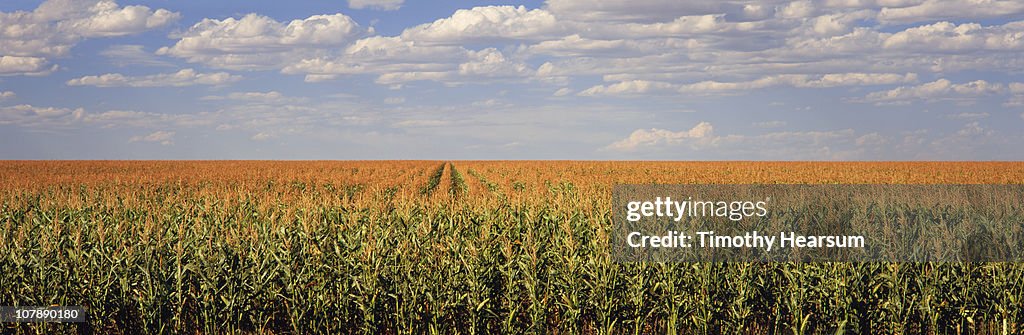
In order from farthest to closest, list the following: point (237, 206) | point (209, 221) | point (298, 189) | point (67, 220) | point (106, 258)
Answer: point (298, 189) → point (237, 206) → point (67, 220) → point (209, 221) → point (106, 258)

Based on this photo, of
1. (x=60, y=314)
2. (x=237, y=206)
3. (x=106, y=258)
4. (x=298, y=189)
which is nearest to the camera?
(x=60, y=314)

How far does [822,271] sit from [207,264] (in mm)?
6470

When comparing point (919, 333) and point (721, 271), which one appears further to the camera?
point (721, 271)

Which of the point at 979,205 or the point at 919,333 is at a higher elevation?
the point at 979,205

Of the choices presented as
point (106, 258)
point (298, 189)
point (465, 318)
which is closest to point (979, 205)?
point (465, 318)

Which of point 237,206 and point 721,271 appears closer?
point 721,271

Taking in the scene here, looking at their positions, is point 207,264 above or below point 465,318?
above

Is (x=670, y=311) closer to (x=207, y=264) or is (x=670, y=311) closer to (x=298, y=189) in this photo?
(x=207, y=264)

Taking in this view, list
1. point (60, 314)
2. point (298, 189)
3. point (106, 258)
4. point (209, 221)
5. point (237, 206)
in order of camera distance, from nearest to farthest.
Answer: point (60, 314), point (106, 258), point (209, 221), point (237, 206), point (298, 189)

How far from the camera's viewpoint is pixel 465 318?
791 cm

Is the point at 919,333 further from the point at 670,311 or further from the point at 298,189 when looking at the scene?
the point at 298,189

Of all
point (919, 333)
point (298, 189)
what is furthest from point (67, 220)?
point (298, 189)

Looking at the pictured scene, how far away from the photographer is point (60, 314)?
761 centimetres

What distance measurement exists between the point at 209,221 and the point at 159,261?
377 centimetres
